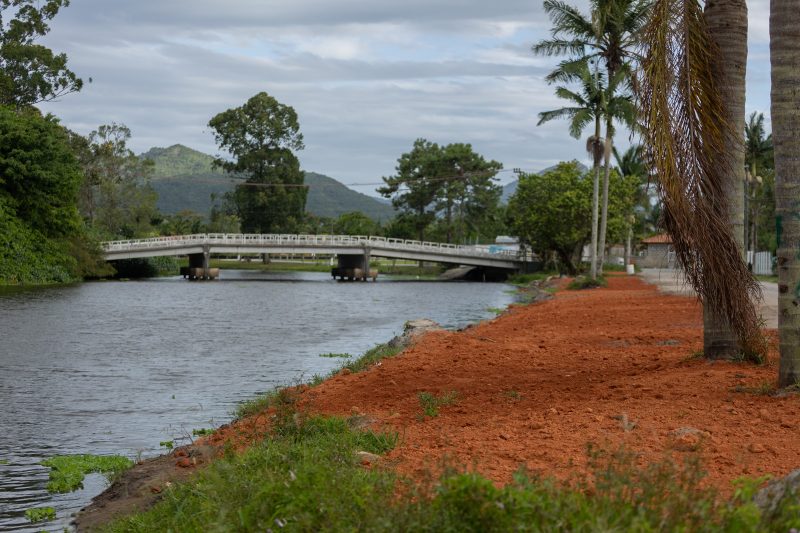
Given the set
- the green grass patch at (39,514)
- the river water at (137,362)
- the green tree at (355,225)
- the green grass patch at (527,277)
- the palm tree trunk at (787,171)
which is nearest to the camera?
the green grass patch at (39,514)

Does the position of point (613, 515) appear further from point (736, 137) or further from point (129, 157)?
point (129, 157)

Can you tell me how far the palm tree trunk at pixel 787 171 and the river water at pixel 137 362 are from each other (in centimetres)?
702

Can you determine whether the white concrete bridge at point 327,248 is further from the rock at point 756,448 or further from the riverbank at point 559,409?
the rock at point 756,448

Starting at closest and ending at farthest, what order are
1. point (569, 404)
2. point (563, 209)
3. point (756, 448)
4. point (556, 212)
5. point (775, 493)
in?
1. point (775, 493)
2. point (756, 448)
3. point (569, 404)
4. point (563, 209)
5. point (556, 212)

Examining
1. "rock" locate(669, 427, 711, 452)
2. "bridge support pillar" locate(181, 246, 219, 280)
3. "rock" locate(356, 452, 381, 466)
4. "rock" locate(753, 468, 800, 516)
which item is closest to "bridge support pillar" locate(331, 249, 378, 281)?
"bridge support pillar" locate(181, 246, 219, 280)

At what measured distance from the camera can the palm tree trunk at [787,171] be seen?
32.5 ft

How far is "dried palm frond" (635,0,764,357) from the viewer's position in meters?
10.6

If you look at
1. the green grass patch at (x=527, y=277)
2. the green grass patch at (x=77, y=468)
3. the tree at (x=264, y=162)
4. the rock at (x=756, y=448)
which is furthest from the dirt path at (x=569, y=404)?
the tree at (x=264, y=162)

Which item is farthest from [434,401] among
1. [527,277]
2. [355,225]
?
[355,225]

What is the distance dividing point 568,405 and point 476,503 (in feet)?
17.5

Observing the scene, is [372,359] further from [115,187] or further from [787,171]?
[115,187]

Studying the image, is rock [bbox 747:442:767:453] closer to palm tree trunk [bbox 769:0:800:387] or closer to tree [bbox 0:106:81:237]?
palm tree trunk [bbox 769:0:800:387]

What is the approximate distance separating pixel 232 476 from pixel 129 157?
90.5 m

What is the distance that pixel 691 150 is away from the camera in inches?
424
